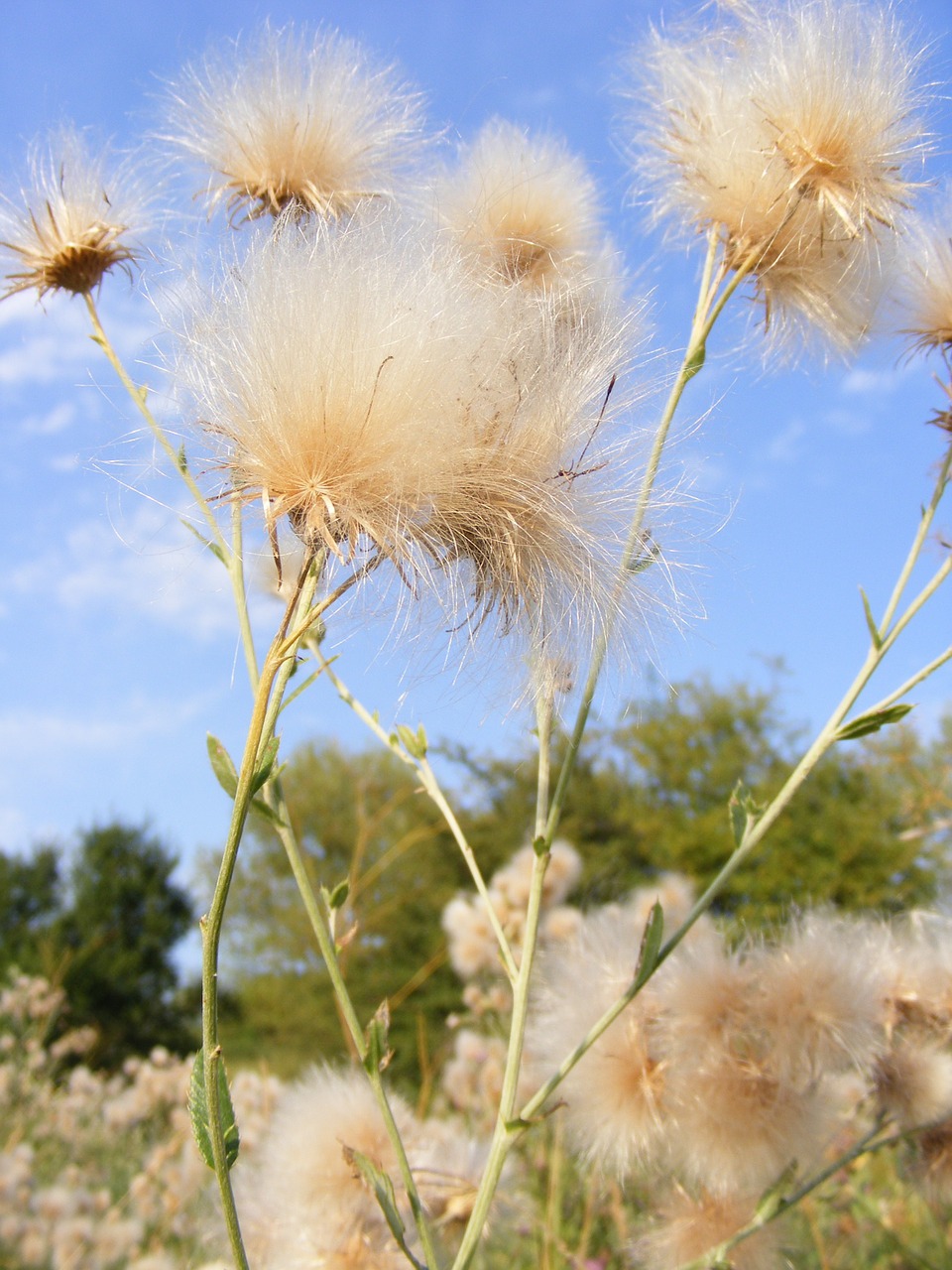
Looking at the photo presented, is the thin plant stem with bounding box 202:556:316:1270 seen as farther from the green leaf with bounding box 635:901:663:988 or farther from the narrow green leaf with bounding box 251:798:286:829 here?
the green leaf with bounding box 635:901:663:988

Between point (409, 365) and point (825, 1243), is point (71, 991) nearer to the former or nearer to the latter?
point (825, 1243)

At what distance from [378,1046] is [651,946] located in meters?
0.34

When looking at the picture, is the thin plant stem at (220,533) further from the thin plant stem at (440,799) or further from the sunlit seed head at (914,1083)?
the sunlit seed head at (914,1083)

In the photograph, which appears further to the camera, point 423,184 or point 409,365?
point 423,184

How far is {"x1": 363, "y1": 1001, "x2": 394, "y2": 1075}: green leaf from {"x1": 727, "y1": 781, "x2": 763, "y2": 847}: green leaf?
0.50m

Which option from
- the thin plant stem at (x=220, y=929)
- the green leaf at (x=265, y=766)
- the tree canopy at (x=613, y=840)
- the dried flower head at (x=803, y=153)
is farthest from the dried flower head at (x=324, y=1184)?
the tree canopy at (x=613, y=840)

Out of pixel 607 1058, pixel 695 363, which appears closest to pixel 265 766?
pixel 695 363

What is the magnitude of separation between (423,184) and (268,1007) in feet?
67.1

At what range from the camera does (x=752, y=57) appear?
155 cm

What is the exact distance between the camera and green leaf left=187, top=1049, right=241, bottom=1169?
0.90 m

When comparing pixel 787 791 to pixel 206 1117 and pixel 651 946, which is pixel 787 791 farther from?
pixel 206 1117

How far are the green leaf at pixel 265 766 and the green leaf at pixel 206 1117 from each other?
0.80ft

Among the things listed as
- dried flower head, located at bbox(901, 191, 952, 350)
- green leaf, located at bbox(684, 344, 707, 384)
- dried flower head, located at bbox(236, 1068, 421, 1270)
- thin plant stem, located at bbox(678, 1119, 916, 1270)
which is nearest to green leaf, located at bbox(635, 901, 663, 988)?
thin plant stem, located at bbox(678, 1119, 916, 1270)

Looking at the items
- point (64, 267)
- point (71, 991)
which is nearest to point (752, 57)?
point (64, 267)
